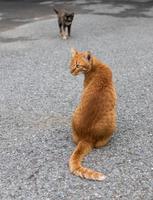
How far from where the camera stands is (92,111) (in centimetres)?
512

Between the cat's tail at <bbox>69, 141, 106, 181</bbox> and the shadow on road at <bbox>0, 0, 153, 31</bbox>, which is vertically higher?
the cat's tail at <bbox>69, 141, 106, 181</bbox>

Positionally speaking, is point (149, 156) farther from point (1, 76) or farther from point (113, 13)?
point (113, 13)

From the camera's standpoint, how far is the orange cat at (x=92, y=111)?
505 cm

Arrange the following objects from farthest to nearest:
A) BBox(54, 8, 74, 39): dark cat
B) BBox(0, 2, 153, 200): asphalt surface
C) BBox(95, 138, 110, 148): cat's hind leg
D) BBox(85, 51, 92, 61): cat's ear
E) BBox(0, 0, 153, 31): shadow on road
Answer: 1. BBox(0, 0, 153, 31): shadow on road
2. BBox(54, 8, 74, 39): dark cat
3. BBox(85, 51, 92, 61): cat's ear
4. BBox(95, 138, 110, 148): cat's hind leg
5. BBox(0, 2, 153, 200): asphalt surface

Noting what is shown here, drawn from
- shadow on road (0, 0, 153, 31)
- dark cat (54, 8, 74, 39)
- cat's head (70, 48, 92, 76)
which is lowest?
shadow on road (0, 0, 153, 31)

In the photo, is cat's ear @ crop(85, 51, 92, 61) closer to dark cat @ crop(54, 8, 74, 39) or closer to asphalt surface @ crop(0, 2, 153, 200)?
asphalt surface @ crop(0, 2, 153, 200)

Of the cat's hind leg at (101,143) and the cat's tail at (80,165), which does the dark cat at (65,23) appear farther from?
the cat's tail at (80,165)

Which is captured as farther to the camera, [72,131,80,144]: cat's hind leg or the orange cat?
[72,131,80,144]: cat's hind leg

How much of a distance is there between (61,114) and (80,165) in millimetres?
1746

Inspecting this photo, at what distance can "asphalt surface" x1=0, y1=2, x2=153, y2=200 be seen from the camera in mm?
4578

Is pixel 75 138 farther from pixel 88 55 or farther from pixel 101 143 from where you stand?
pixel 88 55

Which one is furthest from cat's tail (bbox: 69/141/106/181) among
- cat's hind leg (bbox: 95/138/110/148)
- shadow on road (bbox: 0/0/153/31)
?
shadow on road (bbox: 0/0/153/31)

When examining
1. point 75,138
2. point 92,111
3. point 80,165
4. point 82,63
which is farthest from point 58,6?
point 80,165

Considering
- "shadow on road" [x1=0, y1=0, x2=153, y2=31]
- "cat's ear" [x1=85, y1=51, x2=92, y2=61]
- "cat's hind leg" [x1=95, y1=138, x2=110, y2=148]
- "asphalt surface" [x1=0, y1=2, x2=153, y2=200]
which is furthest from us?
"shadow on road" [x1=0, y1=0, x2=153, y2=31]
